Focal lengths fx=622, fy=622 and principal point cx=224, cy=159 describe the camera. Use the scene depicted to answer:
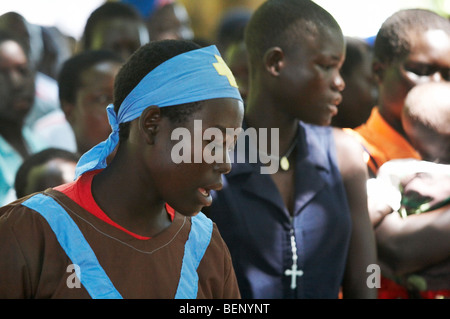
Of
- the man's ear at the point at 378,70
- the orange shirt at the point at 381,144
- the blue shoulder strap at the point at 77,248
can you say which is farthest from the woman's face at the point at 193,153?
the man's ear at the point at 378,70

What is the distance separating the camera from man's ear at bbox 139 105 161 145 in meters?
1.82

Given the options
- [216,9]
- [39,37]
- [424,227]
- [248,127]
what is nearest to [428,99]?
[424,227]

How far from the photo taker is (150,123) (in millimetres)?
1833

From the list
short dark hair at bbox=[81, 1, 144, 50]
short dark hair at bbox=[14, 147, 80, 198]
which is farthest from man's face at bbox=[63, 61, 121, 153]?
short dark hair at bbox=[81, 1, 144, 50]

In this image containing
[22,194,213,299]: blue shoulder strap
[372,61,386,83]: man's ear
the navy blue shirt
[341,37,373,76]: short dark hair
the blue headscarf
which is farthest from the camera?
[341,37,373,76]: short dark hair

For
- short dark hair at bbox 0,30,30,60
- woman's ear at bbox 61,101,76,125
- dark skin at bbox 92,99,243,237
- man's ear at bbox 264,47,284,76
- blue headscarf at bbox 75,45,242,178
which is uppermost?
short dark hair at bbox 0,30,30,60

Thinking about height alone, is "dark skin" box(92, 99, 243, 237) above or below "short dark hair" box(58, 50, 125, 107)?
below

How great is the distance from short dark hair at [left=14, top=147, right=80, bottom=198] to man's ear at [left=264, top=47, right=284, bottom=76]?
110 cm

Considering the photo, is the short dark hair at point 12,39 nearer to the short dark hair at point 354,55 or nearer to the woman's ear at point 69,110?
the woman's ear at point 69,110

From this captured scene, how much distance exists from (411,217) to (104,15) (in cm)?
287

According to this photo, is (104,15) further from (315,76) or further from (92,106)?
(315,76)

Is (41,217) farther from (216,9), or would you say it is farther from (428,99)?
(216,9)

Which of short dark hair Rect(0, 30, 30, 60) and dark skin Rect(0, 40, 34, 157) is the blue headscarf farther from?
short dark hair Rect(0, 30, 30, 60)

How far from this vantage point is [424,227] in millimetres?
2643
